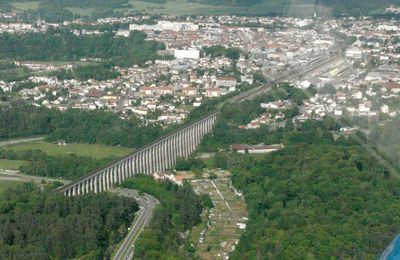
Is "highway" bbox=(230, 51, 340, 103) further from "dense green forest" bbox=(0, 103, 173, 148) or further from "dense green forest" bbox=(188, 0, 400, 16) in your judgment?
"dense green forest" bbox=(0, 103, 173, 148)

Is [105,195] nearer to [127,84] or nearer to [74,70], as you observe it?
[127,84]

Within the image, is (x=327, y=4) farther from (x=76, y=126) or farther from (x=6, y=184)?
(x=6, y=184)

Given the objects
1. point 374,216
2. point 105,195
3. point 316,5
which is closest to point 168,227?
point 105,195

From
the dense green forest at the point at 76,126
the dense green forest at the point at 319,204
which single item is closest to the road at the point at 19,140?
the dense green forest at the point at 76,126

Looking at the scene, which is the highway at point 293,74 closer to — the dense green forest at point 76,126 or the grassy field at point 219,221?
the dense green forest at point 76,126

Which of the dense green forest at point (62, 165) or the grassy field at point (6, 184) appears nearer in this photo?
the grassy field at point (6, 184)

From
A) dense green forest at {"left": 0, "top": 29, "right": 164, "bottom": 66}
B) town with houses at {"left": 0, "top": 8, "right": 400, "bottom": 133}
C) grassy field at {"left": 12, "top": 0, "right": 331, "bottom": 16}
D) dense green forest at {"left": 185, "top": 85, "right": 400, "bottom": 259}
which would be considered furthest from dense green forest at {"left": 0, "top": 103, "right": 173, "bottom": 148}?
grassy field at {"left": 12, "top": 0, "right": 331, "bottom": 16}
